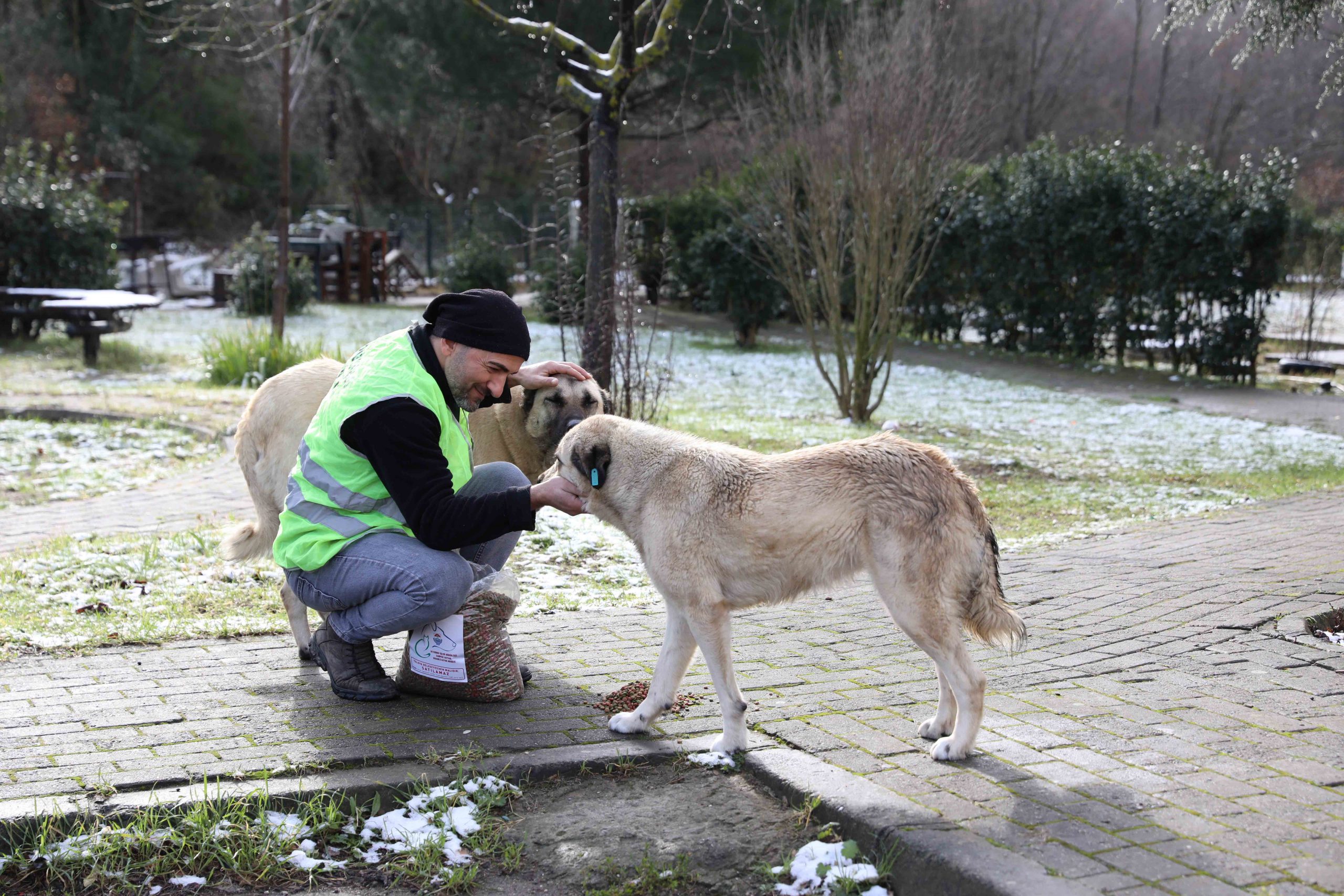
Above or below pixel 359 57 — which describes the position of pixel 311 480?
below

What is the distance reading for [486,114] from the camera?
2825cm

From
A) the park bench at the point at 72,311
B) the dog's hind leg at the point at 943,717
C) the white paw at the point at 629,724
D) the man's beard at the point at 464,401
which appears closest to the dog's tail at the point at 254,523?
the man's beard at the point at 464,401

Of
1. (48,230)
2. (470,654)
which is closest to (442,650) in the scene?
(470,654)

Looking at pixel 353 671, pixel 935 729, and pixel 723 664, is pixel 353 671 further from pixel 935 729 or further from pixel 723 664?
pixel 935 729

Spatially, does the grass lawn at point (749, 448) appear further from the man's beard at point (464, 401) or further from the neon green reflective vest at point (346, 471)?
the man's beard at point (464, 401)

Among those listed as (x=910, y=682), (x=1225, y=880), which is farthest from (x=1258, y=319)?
(x=1225, y=880)

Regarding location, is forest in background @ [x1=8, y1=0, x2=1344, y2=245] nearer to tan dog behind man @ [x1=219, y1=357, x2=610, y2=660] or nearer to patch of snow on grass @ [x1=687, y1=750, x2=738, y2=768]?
tan dog behind man @ [x1=219, y1=357, x2=610, y2=660]

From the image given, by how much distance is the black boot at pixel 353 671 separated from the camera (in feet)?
14.4

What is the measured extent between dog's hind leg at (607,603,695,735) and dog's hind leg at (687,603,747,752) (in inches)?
7.0

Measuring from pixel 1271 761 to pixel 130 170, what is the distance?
132ft

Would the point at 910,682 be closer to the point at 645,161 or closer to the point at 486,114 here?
the point at 486,114

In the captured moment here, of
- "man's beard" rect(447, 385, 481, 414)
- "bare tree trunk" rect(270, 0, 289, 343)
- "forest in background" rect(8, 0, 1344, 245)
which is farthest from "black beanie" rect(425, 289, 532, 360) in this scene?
"forest in background" rect(8, 0, 1344, 245)

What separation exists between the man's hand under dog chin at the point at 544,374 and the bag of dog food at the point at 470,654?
1046 mm

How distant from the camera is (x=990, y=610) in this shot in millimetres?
3768
